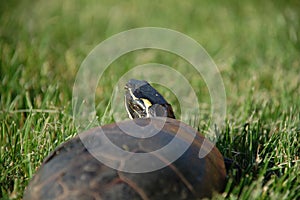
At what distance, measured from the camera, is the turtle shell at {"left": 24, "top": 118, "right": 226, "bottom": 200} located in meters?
2.00

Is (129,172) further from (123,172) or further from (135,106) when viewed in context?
(135,106)

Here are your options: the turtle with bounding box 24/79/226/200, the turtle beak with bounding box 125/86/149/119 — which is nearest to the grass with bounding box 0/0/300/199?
the turtle with bounding box 24/79/226/200

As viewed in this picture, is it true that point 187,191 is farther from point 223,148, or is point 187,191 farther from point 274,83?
point 274,83

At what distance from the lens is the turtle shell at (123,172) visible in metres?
2.00

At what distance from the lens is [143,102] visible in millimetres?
2680

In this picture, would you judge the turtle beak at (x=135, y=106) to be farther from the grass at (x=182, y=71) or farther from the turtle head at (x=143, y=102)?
the grass at (x=182, y=71)

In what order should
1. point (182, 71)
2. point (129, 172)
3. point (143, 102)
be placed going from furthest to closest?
point (182, 71) → point (143, 102) → point (129, 172)

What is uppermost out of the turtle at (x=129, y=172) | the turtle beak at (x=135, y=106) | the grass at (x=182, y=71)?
the turtle at (x=129, y=172)

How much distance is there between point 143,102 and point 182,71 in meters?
2.13

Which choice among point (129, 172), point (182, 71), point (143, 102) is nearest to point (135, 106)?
point (143, 102)

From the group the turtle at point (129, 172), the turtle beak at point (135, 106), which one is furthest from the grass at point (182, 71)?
the turtle beak at point (135, 106)

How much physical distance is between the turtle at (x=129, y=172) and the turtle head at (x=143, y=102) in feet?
1.22

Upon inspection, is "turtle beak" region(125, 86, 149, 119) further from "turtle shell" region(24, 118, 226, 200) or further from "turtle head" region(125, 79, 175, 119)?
"turtle shell" region(24, 118, 226, 200)

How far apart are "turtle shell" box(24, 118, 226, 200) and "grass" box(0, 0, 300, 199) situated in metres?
0.17
